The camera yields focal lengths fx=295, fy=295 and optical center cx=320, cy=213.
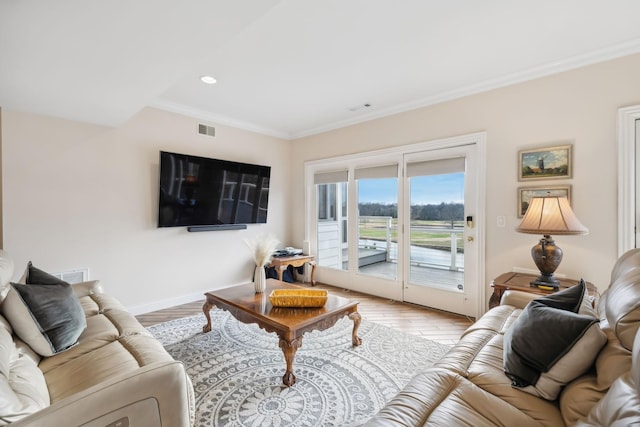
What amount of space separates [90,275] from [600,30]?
5088 mm

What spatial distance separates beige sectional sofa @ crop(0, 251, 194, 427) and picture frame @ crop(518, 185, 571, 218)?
3.12 meters

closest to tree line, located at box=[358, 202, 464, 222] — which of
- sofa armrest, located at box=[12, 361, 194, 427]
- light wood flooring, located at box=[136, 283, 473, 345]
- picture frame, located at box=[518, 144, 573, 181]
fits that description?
picture frame, located at box=[518, 144, 573, 181]

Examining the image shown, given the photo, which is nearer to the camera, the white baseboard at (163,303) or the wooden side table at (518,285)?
the wooden side table at (518,285)

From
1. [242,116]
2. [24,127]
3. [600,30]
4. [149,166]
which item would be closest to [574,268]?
[600,30]

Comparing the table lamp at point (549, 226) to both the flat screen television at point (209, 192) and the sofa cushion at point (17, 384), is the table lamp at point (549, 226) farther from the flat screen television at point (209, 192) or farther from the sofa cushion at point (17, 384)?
the flat screen television at point (209, 192)

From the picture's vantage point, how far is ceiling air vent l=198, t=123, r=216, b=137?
157 inches

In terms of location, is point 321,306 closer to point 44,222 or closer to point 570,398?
point 570,398

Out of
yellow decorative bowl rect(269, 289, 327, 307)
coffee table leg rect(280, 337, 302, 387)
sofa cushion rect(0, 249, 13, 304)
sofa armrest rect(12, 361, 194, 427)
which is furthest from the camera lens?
yellow decorative bowl rect(269, 289, 327, 307)

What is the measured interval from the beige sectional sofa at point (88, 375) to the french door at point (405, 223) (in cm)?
298

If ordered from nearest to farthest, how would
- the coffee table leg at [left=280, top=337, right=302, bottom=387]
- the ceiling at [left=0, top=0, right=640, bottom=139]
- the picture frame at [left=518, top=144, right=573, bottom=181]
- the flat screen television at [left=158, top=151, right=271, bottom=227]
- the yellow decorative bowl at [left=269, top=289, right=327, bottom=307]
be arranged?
1. the ceiling at [left=0, top=0, right=640, bottom=139]
2. the coffee table leg at [left=280, top=337, right=302, bottom=387]
3. the yellow decorative bowl at [left=269, top=289, right=327, bottom=307]
4. the picture frame at [left=518, top=144, right=573, bottom=181]
5. the flat screen television at [left=158, top=151, right=271, bottom=227]

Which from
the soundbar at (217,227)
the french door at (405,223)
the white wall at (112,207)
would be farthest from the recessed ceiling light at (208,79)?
the french door at (405,223)

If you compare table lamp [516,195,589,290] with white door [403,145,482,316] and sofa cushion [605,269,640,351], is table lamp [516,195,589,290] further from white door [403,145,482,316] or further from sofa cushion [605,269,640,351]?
sofa cushion [605,269,640,351]

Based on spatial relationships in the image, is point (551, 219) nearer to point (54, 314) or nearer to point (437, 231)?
point (437, 231)

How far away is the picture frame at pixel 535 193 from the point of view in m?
2.67
